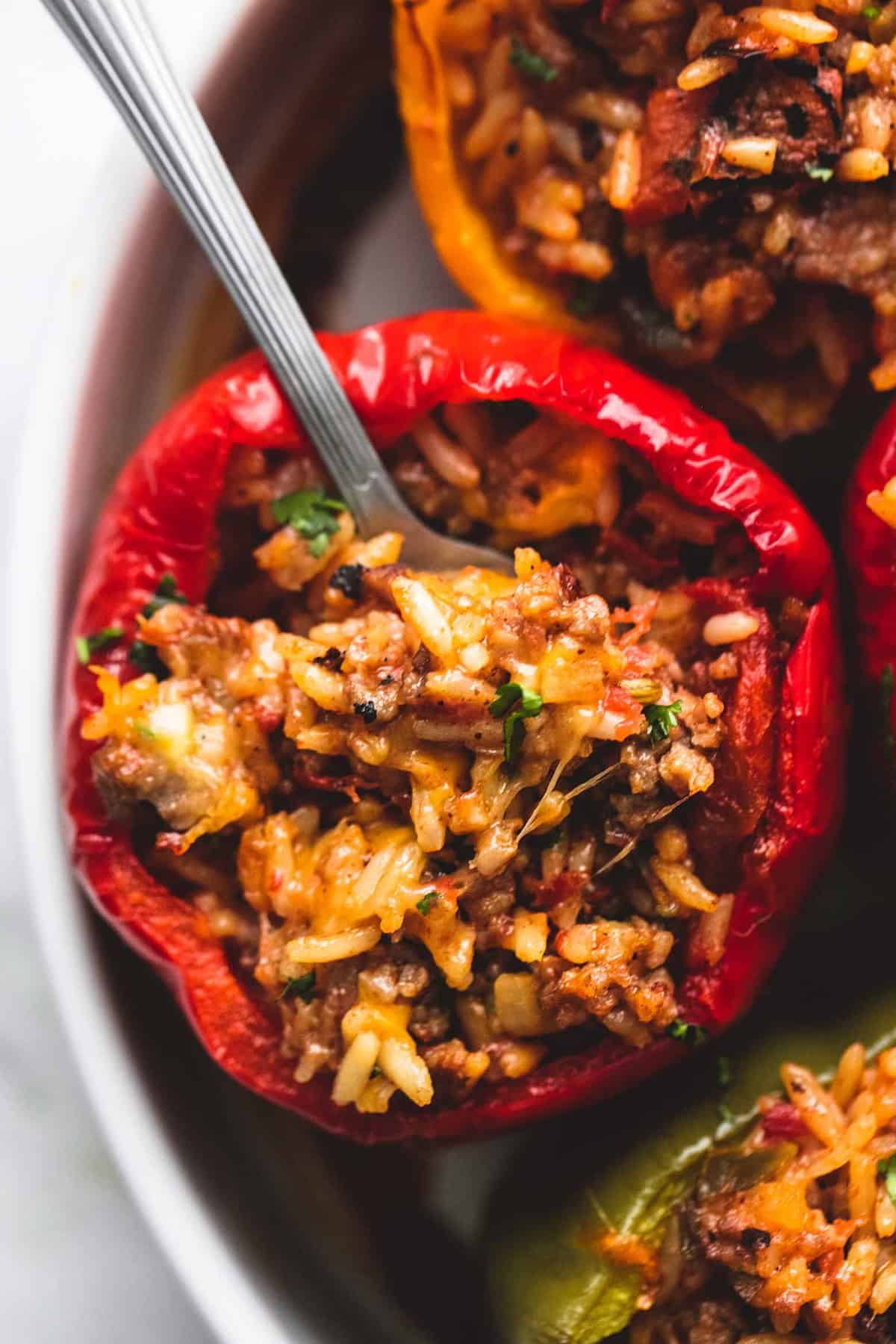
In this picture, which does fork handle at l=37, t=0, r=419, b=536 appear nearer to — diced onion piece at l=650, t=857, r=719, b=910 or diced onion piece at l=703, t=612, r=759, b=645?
diced onion piece at l=703, t=612, r=759, b=645

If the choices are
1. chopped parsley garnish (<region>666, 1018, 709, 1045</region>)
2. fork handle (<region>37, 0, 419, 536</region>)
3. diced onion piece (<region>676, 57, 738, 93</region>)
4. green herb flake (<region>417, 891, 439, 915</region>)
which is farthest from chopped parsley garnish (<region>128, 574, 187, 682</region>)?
diced onion piece (<region>676, 57, 738, 93</region>)

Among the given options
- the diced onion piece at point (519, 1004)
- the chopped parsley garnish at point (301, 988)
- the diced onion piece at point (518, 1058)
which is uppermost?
the chopped parsley garnish at point (301, 988)

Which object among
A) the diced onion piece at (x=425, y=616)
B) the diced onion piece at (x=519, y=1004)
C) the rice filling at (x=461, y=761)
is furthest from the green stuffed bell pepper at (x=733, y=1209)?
the diced onion piece at (x=425, y=616)

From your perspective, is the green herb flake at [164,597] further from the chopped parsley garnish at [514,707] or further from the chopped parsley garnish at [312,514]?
the chopped parsley garnish at [514,707]

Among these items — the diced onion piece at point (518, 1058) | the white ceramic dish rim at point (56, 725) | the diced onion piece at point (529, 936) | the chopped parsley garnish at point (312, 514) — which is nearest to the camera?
the diced onion piece at point (529, 936)

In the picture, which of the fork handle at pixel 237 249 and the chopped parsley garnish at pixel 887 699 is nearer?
the fork handle at pixel 237 249

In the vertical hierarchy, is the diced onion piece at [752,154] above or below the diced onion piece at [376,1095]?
above
